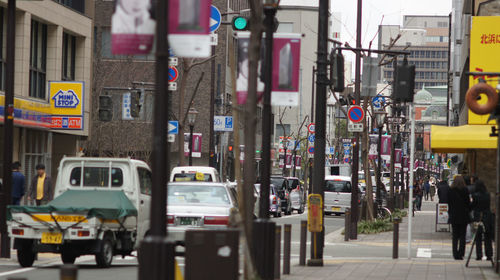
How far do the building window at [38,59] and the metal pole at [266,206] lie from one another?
992 inches

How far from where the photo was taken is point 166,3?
30.3ft

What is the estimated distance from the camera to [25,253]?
18484mm

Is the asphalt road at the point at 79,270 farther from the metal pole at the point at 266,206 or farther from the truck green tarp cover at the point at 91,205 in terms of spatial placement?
the metal pole at the point at 266,206

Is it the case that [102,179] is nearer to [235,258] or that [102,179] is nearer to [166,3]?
[235,258]

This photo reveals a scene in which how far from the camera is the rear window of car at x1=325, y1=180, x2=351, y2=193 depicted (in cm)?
5353

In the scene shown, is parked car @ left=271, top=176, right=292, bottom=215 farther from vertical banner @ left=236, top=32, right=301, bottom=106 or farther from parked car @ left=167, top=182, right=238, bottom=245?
vertical banner @ left=236, top=32, right=301, bottom=106

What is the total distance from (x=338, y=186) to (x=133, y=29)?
4486 cm

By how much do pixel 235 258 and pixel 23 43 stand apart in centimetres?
2614

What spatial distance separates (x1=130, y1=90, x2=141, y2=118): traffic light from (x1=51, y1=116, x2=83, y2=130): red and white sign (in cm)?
267

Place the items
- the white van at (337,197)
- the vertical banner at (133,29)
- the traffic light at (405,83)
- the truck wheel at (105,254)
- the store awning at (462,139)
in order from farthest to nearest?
the white van at (337,197) → the store awning at (462,139) → the traffic light at (405,83) → the truck wheel at (105,254) → the vertical banner at (133,29)

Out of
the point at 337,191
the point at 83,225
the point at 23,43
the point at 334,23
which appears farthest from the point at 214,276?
the point at 334,23

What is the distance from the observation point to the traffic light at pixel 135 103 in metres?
36.0

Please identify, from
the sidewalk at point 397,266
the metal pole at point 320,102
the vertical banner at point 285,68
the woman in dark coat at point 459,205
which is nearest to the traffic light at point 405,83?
the metal pole at point 320,102

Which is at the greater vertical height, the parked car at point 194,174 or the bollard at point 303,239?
the parked car at point 194,174
